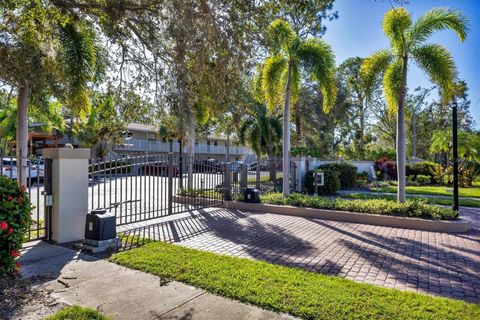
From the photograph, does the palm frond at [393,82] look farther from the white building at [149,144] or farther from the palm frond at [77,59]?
the white building at [149,144]

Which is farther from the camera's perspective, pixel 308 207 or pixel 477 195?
pixel 477 195

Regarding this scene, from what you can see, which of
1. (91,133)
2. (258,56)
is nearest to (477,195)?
(258,56)

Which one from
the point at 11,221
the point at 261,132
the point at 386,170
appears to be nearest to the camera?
the point at 11,221

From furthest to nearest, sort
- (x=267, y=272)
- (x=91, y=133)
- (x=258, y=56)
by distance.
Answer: (x=91, y=133) < (x=258, y=56) < (x=267, y=272)

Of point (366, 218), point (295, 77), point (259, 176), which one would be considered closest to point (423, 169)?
point (259, 176)

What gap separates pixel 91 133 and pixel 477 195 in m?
25.5

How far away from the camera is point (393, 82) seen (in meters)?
10.1

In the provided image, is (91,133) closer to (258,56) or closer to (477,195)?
(258,56)

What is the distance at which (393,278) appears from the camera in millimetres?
5086

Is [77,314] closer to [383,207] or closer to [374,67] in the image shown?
[383,207]

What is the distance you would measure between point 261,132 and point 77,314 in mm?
23204

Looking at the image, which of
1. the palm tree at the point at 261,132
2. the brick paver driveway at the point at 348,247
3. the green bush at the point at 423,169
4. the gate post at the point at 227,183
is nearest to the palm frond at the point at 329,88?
the gate post at the point at 227,183

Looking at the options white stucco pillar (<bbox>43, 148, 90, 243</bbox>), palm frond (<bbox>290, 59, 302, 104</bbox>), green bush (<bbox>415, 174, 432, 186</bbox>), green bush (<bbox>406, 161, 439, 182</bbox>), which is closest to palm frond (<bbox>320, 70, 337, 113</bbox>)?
palm frond (<bbox>290, 59, 302, 104</bbox>)

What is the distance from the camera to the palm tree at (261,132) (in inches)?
1016
